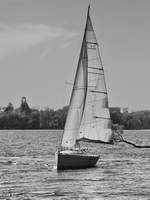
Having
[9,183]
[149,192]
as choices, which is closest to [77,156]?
[9,183]

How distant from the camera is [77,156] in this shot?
73250 mm

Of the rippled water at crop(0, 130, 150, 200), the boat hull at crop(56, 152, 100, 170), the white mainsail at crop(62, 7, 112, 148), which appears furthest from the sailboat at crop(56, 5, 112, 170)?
the rippled water at crop(0, 130, 150, 200)

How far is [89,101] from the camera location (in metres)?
76.5

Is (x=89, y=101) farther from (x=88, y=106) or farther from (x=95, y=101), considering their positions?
(x=95, y=101)

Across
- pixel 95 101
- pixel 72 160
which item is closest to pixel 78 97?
pixel 95 101

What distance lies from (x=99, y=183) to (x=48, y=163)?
25136 mm

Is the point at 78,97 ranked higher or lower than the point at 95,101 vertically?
higher

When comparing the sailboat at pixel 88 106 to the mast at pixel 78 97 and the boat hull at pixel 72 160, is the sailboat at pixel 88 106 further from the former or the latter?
the boat hull at pixel 72 160

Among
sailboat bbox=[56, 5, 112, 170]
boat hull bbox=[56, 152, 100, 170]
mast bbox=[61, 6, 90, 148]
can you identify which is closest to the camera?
boat hull bbox=[56, 152, 100, 170]

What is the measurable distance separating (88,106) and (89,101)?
63 cm

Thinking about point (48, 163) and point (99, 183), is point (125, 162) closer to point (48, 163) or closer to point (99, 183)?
point (48, 163)

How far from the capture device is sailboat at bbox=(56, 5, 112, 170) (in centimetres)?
7538

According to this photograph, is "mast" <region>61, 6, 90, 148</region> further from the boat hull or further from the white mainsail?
the boat hull

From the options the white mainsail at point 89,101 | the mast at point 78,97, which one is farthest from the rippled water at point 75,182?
the mast at point 78,97
